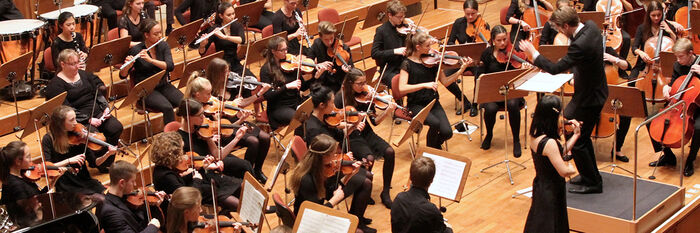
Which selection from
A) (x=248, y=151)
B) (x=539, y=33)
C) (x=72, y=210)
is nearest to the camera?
(x=72, y=210)

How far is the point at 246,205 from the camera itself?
5.21 metres

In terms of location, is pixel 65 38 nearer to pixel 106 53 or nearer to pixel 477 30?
pixel 106 53

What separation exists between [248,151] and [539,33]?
3.46 metres

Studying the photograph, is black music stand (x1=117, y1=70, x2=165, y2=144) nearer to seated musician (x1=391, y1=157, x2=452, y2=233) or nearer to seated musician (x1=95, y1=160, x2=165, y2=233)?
seated musician (x1=95, y1=160, x2=165, y2=233)

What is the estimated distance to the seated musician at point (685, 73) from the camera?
6.89 m

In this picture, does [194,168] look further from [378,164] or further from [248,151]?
[378,164]

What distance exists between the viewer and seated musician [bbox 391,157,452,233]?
489 cm

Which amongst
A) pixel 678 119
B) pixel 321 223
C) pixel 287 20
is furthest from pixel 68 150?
pixel 678 119

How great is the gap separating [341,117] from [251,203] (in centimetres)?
146

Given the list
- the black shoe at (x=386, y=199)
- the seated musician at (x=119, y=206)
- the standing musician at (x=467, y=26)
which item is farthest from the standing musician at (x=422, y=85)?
the seated musician at (x=119, y=206)

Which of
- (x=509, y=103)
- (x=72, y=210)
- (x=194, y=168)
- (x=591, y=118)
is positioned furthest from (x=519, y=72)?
(x=72, y=210)

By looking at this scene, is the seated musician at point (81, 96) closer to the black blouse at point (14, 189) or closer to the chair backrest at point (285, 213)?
the black blouse at point (14, 189)

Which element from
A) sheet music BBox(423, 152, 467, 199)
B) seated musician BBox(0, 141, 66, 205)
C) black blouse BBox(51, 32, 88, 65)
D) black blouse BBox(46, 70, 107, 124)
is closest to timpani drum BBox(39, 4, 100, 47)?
black blouse BBox(51, 32, 88, 65)

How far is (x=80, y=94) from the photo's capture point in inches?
269
